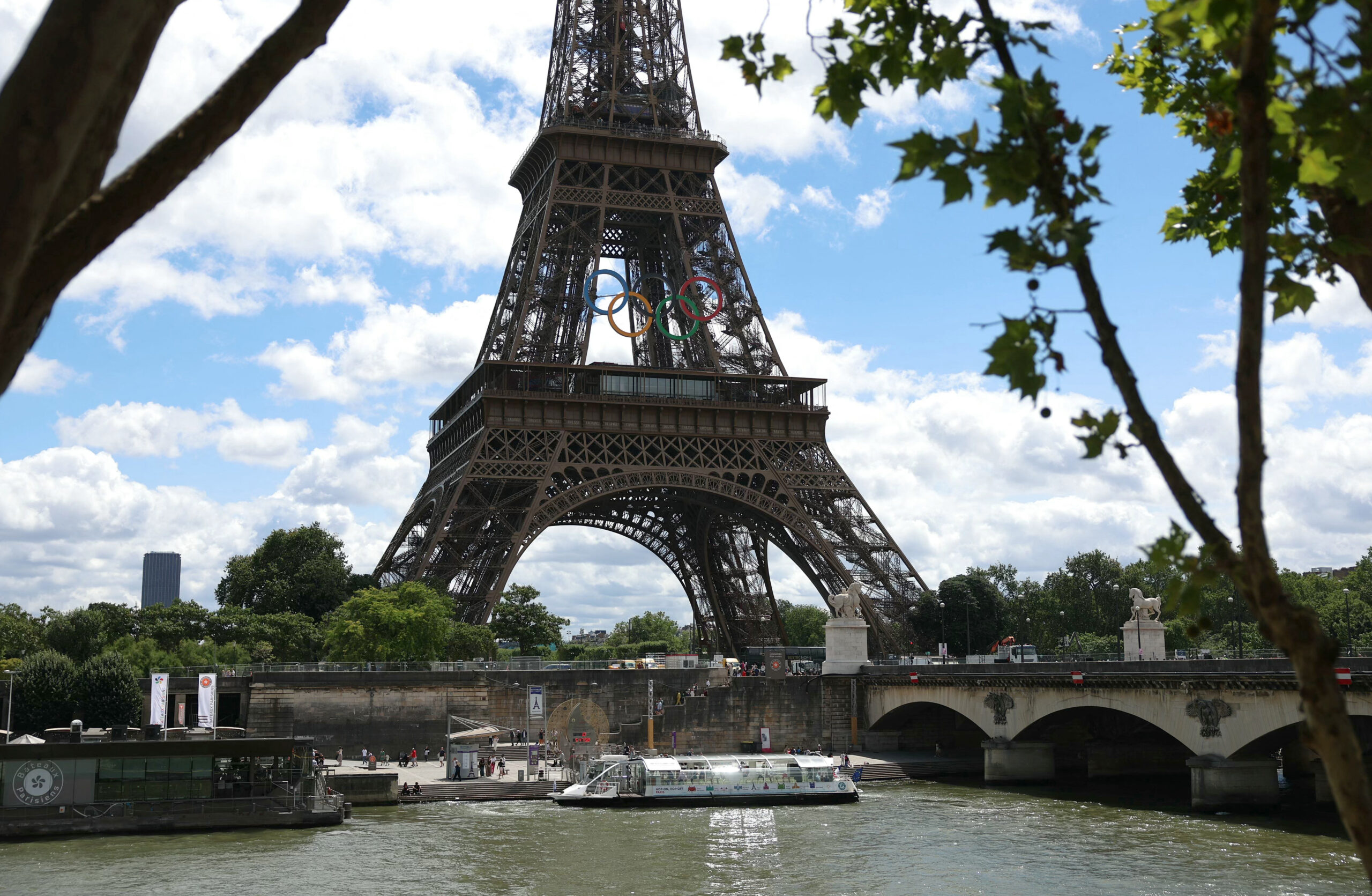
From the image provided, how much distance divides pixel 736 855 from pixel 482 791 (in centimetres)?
1753

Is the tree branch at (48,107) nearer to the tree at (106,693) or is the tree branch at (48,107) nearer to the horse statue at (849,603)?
the tree at (106,693)

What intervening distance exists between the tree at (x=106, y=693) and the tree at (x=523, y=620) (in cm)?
4127

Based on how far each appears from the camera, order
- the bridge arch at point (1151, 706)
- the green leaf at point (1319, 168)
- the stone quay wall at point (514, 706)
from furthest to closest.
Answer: the stone quay wall at point (514, 706) → the bridge arch at point (1151, 706) → the green leaf at point (1319, 168)

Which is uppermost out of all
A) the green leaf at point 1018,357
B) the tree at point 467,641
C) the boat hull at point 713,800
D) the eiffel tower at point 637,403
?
Result: the eiffel tower at point 637,403

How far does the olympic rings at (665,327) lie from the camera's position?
7806 cm

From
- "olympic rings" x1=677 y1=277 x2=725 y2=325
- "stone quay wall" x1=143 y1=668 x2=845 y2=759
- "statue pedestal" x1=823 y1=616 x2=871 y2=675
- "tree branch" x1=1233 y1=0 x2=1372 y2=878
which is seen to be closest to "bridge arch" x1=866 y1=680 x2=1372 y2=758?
"statue pedestal" x1=823 y1=616 x2=871 y2=675

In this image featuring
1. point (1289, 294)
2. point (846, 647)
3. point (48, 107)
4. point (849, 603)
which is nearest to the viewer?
point (48, 107)

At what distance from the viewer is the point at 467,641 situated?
68562mm

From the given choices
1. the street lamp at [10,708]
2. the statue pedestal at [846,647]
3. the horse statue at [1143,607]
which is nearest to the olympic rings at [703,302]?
the statue pedestal at [846,647]

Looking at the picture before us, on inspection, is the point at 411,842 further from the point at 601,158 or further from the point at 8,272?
the point at 601,158

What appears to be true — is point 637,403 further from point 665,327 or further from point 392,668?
point 392,668

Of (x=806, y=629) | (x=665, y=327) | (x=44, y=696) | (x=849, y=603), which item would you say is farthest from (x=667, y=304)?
(x=806, y=629)

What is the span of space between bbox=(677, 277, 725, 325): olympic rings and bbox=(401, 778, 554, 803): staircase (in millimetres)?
32997

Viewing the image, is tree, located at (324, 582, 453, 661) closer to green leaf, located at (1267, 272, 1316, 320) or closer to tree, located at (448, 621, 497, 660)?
tree, located at (448, 621, 497, 660)
